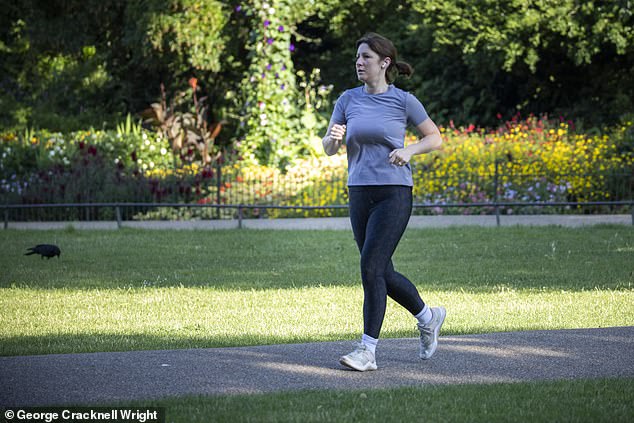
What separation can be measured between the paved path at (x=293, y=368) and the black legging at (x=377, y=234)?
39cm

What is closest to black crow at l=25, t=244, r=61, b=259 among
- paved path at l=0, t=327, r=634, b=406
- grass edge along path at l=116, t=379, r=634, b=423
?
paved path at l=0, t=327, r=634, b=406

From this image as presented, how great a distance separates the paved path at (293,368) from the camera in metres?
5.34

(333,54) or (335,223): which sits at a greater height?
(333,54)

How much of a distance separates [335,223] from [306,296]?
7321mm

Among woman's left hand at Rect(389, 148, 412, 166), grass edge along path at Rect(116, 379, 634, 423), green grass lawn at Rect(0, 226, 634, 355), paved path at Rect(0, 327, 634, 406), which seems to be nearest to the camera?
grass edge along path at Rect(116, 379, 634, 423)

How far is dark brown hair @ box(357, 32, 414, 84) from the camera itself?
5.76 m

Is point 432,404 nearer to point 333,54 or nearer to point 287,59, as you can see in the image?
point 287,59

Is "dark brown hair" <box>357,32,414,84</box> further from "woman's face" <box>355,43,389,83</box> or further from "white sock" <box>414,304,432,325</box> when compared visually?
"white sock" <box>414,304,432,325</box>

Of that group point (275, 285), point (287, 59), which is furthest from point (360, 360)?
point (287, 59)

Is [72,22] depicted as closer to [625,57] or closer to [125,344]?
[625,57]

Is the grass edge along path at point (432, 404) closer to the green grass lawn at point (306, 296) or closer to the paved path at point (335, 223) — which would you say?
the green grass lawn at point (306, 296)

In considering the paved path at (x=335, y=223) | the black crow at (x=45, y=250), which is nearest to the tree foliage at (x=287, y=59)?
the paved path at (x=335, y=223)

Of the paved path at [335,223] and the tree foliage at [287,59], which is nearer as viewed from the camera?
the paved path at [335,223]

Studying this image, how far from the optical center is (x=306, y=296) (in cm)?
910
